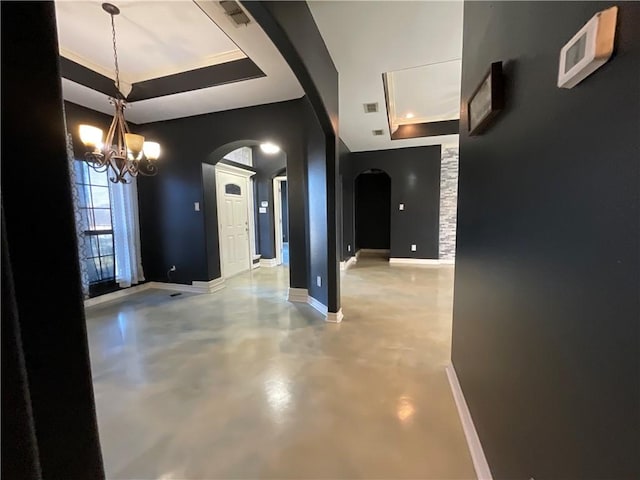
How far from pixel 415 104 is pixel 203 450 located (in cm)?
497

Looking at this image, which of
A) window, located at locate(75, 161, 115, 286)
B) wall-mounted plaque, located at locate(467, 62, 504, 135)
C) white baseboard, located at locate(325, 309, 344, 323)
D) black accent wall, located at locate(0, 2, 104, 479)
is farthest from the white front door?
black accent wall, located at locate(0, 2, 104, 479)

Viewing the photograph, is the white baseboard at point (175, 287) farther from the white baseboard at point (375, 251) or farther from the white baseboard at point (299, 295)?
the white baseboard at point (375, 251)

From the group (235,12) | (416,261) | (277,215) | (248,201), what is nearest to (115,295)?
(248,201)

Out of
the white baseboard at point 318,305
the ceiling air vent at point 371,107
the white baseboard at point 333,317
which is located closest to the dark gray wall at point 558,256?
the white baseboard at point 333,317

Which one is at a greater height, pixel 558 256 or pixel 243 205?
pixel 243 205

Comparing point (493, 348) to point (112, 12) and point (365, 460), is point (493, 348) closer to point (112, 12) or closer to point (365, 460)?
point (365, 460)

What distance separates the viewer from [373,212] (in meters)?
8.58

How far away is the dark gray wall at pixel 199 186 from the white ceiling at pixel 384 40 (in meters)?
0.96

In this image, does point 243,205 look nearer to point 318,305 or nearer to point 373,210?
point 318,305

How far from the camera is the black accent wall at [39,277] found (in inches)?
16.8

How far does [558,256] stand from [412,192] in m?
6.11

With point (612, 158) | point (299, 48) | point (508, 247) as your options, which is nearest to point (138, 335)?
point (299, 48)

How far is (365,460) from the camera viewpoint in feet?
4.91

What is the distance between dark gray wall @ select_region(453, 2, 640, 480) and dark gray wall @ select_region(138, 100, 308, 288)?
2.85 meters
